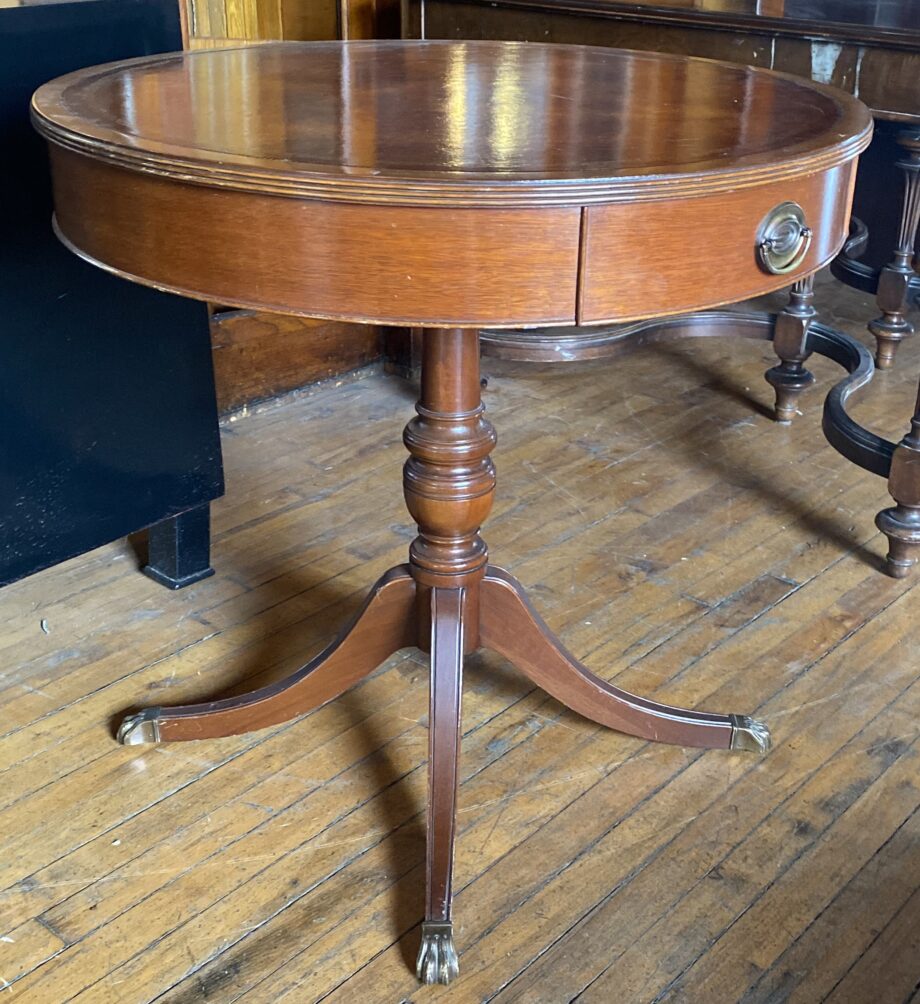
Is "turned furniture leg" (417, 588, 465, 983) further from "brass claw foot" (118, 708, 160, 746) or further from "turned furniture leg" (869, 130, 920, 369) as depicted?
"turned furniture leg" (869, 130, 920, 369)

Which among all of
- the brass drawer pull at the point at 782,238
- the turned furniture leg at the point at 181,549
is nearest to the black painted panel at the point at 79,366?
the turned furniture leg at the point at 181,549

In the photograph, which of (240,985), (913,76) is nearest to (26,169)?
(240,985)

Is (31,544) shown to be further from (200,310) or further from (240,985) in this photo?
(240,985)

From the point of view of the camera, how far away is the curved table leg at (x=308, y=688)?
1.62 metres

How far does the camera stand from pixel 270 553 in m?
2.17

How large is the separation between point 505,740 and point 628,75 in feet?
2.96

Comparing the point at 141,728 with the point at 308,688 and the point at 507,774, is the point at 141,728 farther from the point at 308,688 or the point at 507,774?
the point at 507,774

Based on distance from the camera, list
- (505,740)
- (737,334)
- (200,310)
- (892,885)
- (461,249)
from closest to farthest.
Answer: (461,249), (892,885), (505,740), (200,310), (737,334)

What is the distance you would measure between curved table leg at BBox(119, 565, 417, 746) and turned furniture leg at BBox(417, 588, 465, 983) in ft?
0.39

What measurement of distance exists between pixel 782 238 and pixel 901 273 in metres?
1.88

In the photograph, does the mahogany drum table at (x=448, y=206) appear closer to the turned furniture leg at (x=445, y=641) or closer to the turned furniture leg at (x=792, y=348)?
the turned furniture leg at (x=445, y=641)

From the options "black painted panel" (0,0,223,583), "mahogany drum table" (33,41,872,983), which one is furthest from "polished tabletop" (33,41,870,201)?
"black painted panel" (0,0,223,583)

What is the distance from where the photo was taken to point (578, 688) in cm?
164

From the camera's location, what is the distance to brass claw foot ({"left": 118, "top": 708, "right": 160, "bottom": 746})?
1.66 m
